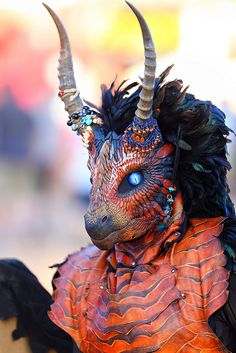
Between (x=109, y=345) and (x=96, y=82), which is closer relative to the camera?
(x=109, y=345)

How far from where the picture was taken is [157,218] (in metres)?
2.39

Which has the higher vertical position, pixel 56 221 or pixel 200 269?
pixel 56 221

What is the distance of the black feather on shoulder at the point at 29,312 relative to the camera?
283cm

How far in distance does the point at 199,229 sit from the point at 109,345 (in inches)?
18.4

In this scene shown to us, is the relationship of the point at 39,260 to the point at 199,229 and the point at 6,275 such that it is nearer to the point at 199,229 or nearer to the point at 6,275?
the point at 6,275

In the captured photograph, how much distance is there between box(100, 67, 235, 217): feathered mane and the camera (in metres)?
2.38

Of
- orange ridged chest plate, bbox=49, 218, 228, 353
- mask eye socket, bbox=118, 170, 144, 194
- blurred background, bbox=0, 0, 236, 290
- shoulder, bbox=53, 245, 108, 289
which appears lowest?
orange ridged chest plate, bbox=49, 218, 228, 353

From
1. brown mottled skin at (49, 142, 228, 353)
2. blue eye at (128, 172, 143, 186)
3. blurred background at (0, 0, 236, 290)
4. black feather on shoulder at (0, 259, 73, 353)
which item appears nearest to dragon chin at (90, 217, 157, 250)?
brown mottled skin at (49, 142, 228, 353)

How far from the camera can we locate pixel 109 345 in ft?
7.90

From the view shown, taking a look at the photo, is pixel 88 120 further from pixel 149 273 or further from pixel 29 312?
pixel 29 312

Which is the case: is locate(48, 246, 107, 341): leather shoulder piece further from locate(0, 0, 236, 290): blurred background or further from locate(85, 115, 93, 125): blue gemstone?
locate(0, 0, 236, 290): blurred background

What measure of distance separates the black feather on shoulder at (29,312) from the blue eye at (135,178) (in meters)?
0.75

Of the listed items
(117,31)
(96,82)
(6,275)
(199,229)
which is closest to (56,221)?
(96,82)

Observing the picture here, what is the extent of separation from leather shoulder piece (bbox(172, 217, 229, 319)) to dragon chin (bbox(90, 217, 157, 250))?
0.37 feet
